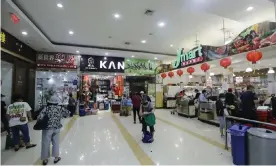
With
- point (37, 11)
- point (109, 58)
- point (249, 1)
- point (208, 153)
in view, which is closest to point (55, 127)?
point (208, 153)

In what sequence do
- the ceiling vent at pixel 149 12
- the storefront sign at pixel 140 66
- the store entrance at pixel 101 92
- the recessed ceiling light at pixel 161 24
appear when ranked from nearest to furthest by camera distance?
the ceiling vent at pixel 149 12 → the recessed ceiling light at pixel 161 24 → the store entrance at pixel 101 92 → the storefront sign at pixel 140 66

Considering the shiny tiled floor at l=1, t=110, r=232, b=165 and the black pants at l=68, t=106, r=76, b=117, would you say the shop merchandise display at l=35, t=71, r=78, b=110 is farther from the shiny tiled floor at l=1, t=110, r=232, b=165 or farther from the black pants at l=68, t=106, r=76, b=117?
the shiny tiled floor at l=1, t=110, r=232, b=165

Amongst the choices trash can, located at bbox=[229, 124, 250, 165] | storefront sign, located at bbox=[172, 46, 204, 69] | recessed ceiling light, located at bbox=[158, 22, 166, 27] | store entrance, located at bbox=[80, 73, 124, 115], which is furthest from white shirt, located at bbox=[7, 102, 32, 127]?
storefront sign, located at bbox=[172, 46, 204, 69]

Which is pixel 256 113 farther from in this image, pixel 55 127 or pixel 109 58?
pixel 109 58

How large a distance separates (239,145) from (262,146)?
408 mm

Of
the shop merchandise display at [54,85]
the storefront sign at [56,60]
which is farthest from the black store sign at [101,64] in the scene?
the shop merchandise display at [54,85]

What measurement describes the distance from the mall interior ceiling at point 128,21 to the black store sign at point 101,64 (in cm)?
160

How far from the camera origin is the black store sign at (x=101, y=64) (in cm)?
1073

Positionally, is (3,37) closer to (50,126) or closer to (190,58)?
(50,126)

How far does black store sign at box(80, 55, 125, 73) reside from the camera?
35.2 feet

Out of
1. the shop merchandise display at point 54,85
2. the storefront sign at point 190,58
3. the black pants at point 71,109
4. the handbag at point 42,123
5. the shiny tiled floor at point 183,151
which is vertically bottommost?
the shiny tiled floor at point 183,151

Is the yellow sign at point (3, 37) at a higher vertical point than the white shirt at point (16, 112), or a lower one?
higher

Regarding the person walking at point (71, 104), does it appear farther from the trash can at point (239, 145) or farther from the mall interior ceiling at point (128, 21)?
the trash can at point (239, 145)

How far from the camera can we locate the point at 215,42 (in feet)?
29.0
